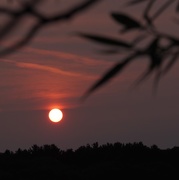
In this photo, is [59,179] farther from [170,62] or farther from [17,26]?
[17,26]

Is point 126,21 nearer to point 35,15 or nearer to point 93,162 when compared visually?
point 35,15

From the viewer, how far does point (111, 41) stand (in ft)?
10.6

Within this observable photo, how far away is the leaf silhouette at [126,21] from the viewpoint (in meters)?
3.54

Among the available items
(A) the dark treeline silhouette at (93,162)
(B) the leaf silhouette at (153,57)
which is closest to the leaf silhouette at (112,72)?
(B) the leaf silhouette at (153,57)

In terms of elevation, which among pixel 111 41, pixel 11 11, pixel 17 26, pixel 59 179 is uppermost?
pixel 59 179

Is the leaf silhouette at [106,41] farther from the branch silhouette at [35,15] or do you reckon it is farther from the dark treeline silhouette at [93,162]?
the dark treeline silhouette at [93,162]

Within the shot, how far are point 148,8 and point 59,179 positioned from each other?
9565 mm

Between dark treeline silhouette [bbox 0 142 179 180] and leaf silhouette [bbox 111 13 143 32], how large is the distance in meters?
9.36

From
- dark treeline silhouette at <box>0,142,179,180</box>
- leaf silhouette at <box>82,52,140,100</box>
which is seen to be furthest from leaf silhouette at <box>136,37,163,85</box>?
dark treeline silhouette at <box>0,142,179,180</box>

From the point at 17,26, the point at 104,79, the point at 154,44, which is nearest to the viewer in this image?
the point at 17,26

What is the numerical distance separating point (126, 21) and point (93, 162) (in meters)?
11.8

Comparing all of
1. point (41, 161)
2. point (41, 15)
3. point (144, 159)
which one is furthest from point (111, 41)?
point (144, 159)

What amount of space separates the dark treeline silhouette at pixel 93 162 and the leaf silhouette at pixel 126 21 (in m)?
9.36

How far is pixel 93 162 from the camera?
598 inches
